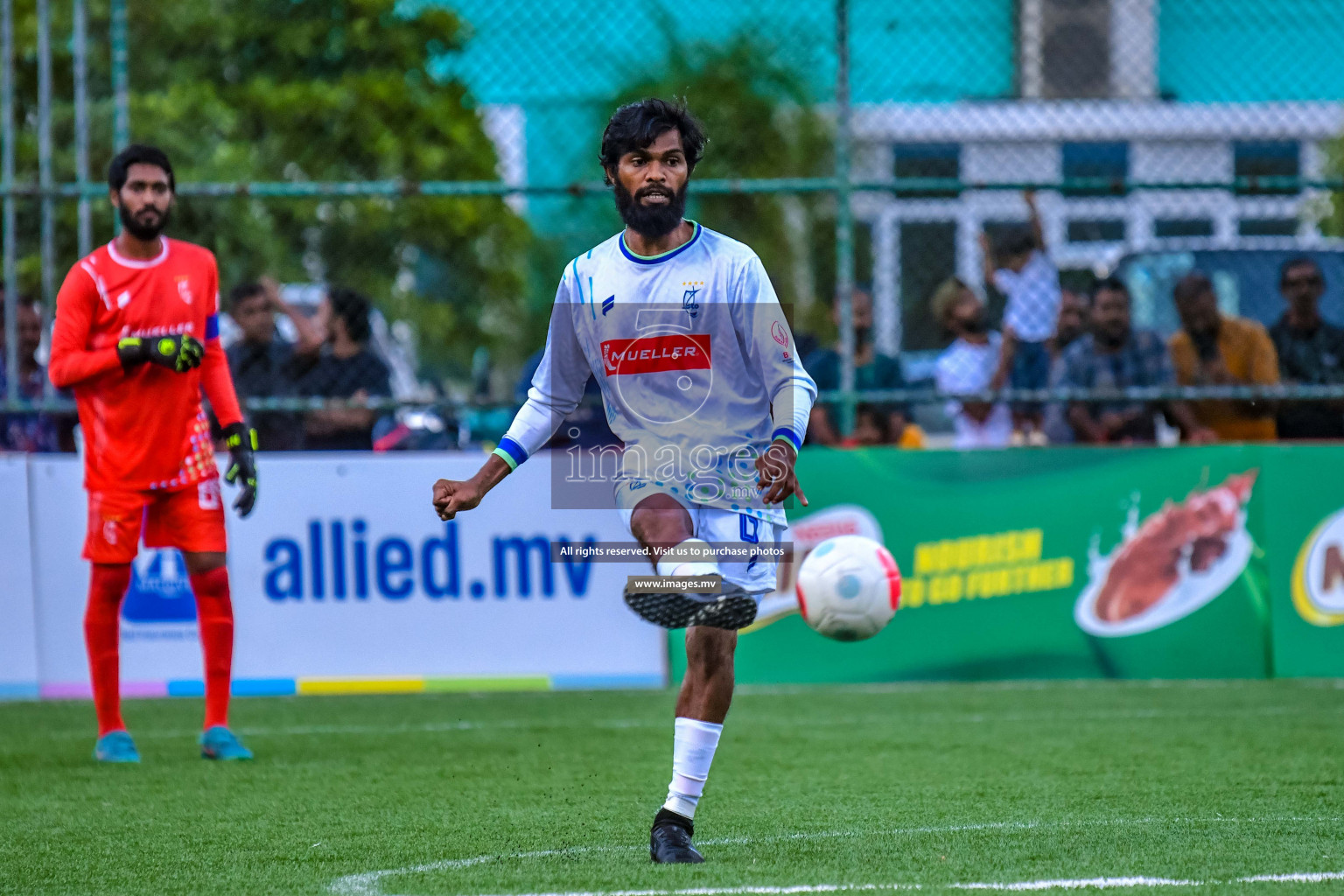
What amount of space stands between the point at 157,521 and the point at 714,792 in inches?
102

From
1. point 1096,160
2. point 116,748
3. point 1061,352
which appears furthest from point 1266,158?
point 116,748

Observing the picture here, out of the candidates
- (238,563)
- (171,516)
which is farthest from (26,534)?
(171,516)

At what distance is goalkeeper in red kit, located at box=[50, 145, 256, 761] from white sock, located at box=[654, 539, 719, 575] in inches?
108

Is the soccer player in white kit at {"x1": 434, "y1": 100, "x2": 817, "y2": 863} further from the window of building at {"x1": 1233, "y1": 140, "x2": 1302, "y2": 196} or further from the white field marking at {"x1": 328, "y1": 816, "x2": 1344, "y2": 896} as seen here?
the window of building at {"x1": 1233, "y1": 140, "x2": 1302, "y2": 196}

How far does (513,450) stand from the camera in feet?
16.0

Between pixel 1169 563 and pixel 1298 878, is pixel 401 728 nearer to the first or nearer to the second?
pixel 1169 563

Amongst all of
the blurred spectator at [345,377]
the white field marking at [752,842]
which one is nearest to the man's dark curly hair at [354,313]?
the blurred spectator at [345,377]

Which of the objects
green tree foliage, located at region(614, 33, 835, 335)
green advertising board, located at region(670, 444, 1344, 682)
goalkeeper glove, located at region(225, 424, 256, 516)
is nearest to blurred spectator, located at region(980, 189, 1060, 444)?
green advertising board, located at region(670, 444, 1344, 682)

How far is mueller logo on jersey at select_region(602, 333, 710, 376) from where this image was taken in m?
4.78

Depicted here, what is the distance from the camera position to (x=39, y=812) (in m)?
5.64

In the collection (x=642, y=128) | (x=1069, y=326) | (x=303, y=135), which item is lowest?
(x=1069, y=326)

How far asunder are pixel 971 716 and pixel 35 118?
9297 mm

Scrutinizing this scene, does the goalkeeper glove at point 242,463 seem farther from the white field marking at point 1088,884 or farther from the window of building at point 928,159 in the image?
the window of building at point 928,159

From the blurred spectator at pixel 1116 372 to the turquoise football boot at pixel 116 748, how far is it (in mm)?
4919
